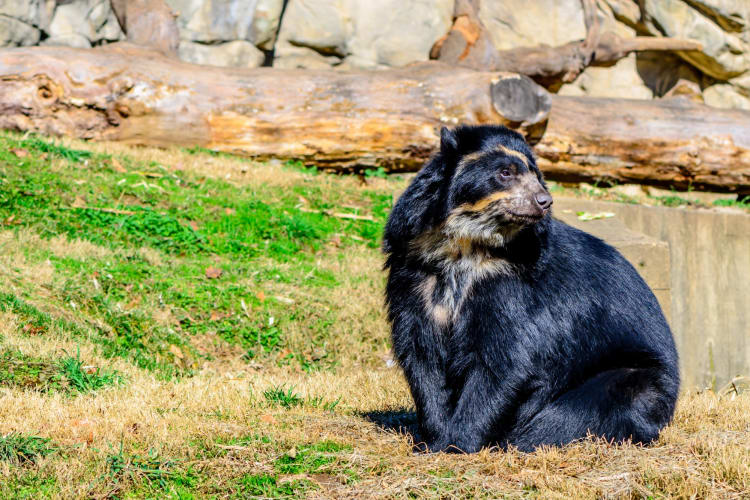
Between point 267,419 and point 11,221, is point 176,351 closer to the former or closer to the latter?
point 267,419

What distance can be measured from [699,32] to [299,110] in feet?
35.7

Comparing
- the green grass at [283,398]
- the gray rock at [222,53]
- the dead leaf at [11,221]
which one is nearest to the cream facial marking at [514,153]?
the green grass at [283,398]

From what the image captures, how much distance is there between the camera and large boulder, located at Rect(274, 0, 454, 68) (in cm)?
1725

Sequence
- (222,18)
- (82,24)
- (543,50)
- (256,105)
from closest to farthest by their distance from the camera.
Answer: (256,105), (543,50), (222,18), (82,24)

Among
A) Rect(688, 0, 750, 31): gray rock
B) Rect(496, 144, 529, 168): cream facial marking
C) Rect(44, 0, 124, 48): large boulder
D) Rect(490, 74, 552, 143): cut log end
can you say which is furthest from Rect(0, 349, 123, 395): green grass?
Rect(688, 0, 750, 31): gray rock

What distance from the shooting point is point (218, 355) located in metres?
7.46

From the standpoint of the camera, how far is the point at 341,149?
38.7ft

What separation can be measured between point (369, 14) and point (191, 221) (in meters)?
9.30

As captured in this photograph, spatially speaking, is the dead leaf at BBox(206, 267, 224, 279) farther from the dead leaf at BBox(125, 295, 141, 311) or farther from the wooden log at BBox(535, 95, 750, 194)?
the wooden log at BBox(535, 95, 750, 194)

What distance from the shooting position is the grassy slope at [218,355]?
3873 mm

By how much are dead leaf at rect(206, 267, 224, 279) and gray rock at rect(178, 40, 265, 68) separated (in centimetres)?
915

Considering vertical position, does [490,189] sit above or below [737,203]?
above

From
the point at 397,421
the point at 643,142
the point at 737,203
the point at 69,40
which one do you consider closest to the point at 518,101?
the point at 643,142

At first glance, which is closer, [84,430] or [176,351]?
[84,430]
